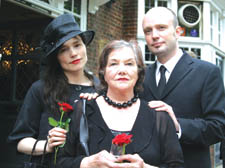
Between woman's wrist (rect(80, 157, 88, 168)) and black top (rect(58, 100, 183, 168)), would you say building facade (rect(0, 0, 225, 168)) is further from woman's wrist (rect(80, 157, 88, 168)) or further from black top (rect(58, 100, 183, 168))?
woman's wrist (rect(80, 157, 88, 168))

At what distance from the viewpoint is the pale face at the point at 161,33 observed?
2529mm

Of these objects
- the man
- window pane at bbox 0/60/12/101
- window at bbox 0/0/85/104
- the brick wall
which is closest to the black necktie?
the man

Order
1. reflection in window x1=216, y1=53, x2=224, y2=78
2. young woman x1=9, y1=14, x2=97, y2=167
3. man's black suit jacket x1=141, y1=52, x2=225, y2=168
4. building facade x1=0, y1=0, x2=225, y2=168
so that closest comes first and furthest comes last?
man's black suit jacket x1=141, y1=52, x2=225, y2=168 < young woman x1=9, y1=14, x2=97, y2=167 < building facade x1=0, y1=0, x2=225, y2=168 < reflection in window x1=216, y1=53, x2=224, y2=78

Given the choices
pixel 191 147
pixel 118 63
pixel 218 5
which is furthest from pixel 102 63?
pixel 218 5

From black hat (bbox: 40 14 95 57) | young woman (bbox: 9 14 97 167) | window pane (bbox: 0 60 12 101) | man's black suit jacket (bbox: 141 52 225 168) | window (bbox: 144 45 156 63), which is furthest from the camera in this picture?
window (bbox: 144 45 156 63)

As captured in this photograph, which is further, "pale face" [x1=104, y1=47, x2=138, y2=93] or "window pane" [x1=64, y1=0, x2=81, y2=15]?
"window pane" [x1=64, y1=0, x2=81, y2=15]

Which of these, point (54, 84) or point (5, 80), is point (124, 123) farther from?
point (5, 80)

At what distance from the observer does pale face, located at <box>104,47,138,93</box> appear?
2.00 meters

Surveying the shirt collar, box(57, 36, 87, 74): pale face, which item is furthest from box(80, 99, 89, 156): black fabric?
the shirt collar

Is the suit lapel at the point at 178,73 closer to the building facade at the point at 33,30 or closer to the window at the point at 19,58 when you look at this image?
the building facade at the point at 33,30

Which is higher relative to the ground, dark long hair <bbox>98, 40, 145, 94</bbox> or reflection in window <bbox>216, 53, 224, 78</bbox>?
reflection in window <bbox>216, 53, 224, 78</bbox>

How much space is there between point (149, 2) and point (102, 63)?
6197 mm

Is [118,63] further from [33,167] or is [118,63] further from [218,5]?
[218,5]

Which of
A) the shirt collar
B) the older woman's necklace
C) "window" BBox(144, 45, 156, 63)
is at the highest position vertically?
"window" BBox(144, 45, 156, 63)
